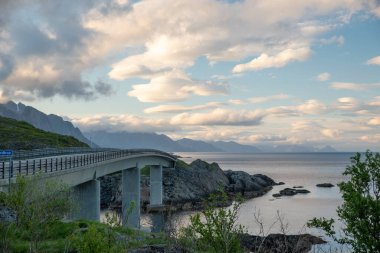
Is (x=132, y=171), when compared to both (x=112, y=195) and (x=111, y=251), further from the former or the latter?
(x=111, y=251)

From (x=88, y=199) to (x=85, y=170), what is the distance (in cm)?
519

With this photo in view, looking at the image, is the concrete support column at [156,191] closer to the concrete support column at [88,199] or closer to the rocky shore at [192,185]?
the rocky shore at [192,185]

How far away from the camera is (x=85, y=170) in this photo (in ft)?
157

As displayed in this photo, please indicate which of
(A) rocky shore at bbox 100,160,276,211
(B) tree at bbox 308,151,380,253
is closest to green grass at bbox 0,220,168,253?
(B) tree at bbox 308,151,380,253

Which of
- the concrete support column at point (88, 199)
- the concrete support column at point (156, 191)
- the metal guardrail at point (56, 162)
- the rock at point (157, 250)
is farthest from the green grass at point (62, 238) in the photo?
the concrete support column at point (156, 191)

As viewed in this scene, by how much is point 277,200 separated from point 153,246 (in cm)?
7303

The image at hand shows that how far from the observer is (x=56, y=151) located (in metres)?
60.3

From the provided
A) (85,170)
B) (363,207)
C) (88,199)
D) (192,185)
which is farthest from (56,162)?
(192,185)

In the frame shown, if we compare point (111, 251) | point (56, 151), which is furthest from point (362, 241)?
point (56, 151)

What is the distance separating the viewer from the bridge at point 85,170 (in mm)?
34500

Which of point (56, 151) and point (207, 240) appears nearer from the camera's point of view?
point (207, 240)

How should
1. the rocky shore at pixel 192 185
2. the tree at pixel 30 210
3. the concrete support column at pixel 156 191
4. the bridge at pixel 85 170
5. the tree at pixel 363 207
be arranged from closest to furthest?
the tree at pixel 363 207 → the tree at pixel 30 210 → the bridge at pixel 85 170 → the concrete support column at pixel 156 191 → the rocky shore at pixel 192 185

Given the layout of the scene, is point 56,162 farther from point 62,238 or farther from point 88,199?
point 88,199

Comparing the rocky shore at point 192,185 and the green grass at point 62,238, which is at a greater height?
the green grass at point 62,238
